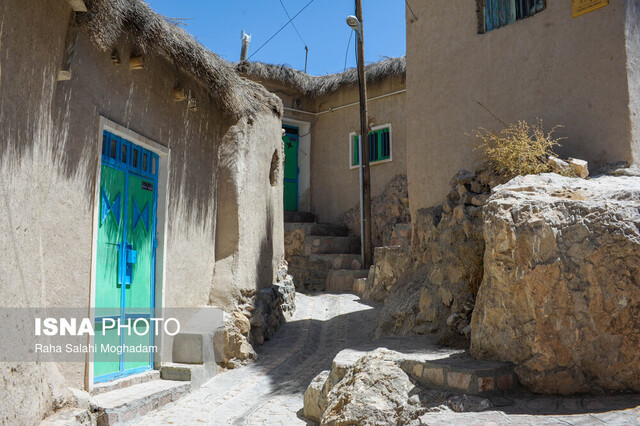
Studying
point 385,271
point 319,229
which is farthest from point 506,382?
point 319,229

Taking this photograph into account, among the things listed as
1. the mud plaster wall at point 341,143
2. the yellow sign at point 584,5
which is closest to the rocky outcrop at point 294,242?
the mud plaster wall at point 341,143

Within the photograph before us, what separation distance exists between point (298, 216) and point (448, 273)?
8.41 meters

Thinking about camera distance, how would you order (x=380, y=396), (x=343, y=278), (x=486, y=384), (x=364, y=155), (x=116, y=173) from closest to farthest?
(x=486, y=384), (x=380, y=396), (x=116, y=173), (x=343, y=278), (x=364, y=155)

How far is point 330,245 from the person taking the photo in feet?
40.7

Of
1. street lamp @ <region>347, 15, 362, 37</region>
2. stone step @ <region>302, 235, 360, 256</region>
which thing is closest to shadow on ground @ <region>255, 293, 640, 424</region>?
stone step @ <region>302, 235, 360, 256</region>

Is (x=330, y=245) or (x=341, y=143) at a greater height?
(x=341, y=143)

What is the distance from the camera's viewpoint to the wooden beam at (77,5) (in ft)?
13.5

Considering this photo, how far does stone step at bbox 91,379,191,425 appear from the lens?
4.20 metres

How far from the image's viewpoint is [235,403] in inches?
206

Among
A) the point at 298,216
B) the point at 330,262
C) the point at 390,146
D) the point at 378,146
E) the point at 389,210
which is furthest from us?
the point at 298,216

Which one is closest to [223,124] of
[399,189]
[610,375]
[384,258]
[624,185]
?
[384,258]

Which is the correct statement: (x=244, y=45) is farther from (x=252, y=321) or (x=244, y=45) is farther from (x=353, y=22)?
(x=252, y=321)

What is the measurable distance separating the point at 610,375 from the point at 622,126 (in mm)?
2694

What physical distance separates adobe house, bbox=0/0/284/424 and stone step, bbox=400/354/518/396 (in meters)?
2.58
